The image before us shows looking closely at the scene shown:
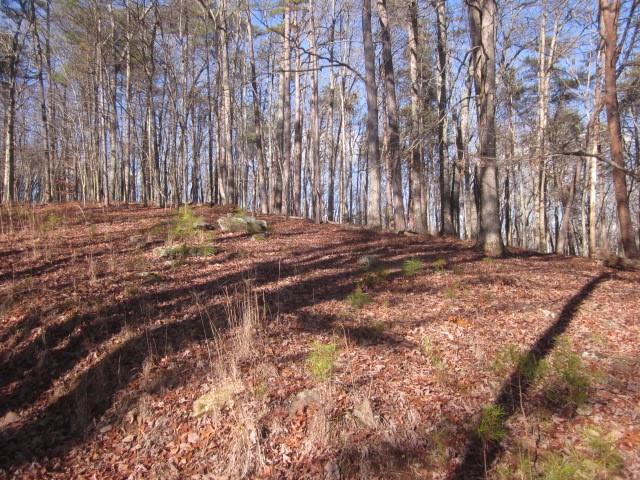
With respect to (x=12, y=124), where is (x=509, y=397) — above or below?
below

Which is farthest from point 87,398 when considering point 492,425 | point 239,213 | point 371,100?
point 371,100

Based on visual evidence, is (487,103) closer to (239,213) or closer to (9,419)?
(239,213)

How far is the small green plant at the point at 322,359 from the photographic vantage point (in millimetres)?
3803

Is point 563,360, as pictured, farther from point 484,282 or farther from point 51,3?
point 51,3

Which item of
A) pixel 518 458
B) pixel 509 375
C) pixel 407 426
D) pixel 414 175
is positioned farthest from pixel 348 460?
pixel 414 175

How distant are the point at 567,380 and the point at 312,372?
249cm

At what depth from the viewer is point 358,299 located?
5453 mm

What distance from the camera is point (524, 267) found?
7402 mm

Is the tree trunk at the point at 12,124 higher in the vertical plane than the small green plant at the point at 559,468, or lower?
higher

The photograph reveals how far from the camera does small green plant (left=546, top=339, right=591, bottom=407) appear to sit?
3.40 meters

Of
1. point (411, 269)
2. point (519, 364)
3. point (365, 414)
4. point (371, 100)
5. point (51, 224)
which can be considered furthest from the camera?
point (371, 100)

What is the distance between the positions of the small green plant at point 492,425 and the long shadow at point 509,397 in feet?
0.13

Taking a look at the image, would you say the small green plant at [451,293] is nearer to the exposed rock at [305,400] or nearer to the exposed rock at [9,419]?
the exposed rock at [305,400]

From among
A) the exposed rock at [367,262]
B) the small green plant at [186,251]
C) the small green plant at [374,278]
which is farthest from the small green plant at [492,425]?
the small green plant at [186,251]
